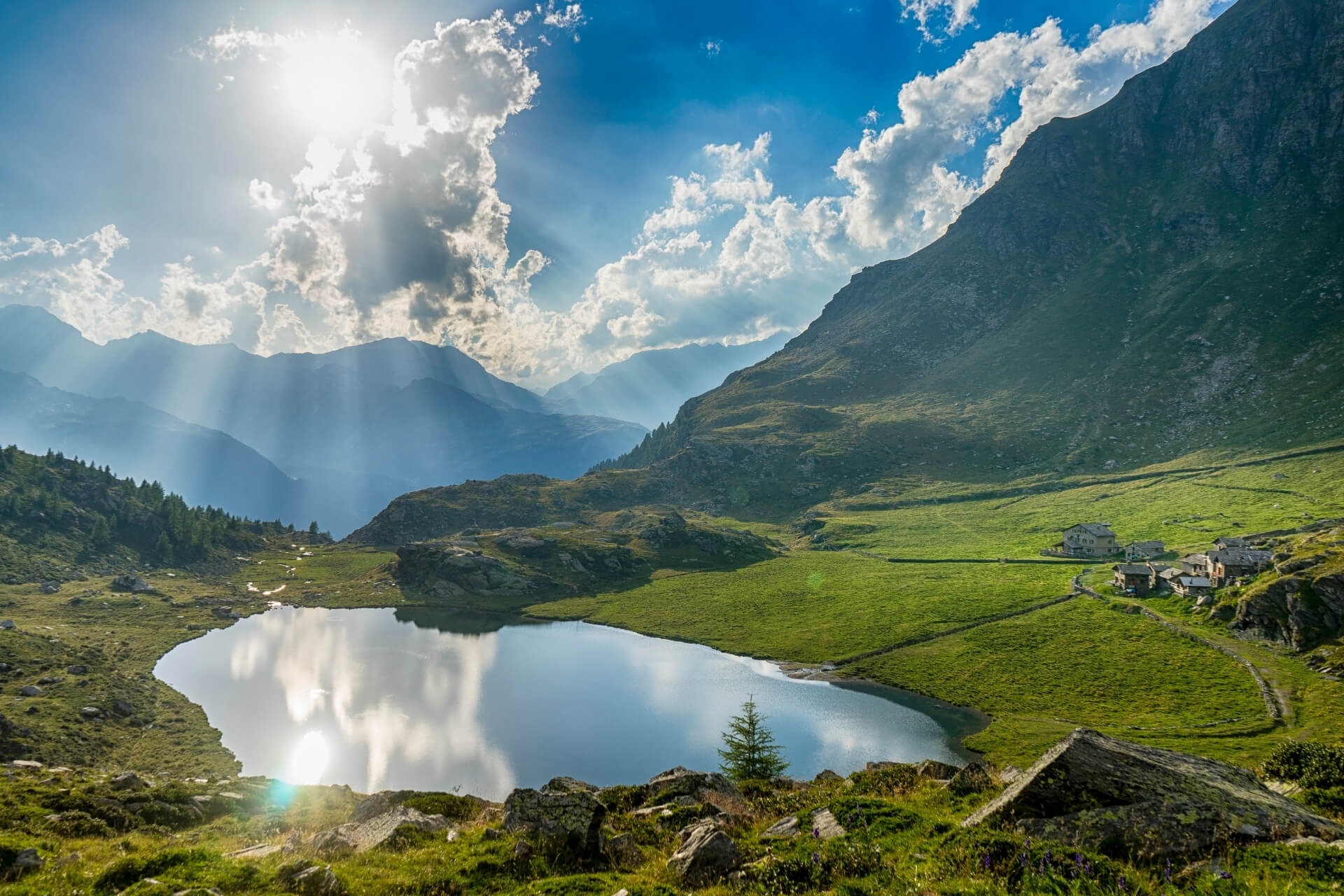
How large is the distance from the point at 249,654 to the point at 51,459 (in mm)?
164705

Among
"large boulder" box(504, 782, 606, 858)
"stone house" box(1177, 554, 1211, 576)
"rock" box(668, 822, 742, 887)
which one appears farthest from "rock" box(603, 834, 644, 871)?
"stone house" box(1177, 554, 1211, 576)

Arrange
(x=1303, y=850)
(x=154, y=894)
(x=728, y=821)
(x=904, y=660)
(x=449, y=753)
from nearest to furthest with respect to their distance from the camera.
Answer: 1. (x=1303, y=850)
2. (x=154, y=894)
3. (x=728, y=821)
4. (x=449, y=753)
5. (x=904, y=660)

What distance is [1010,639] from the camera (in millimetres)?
83500

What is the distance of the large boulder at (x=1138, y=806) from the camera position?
39.1 ft

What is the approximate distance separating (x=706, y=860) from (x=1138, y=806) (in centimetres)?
976

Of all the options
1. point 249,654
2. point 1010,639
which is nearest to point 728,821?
point 1010,639

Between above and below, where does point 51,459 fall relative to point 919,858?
above

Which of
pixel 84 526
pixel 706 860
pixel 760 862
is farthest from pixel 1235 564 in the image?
pixel 84 526

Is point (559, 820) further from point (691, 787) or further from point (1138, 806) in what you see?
point (1138, 806)

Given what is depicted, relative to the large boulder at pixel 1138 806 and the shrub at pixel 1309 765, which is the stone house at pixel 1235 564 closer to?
the shrub at pixel 1309 765

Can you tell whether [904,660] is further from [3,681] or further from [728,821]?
[3,681]

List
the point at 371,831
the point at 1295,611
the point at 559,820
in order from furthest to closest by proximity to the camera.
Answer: the point at 1295,611, the point at 371,831, the point at 559,820

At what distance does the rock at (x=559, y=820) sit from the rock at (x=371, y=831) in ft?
12.5

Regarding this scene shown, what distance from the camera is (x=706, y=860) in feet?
46.9
